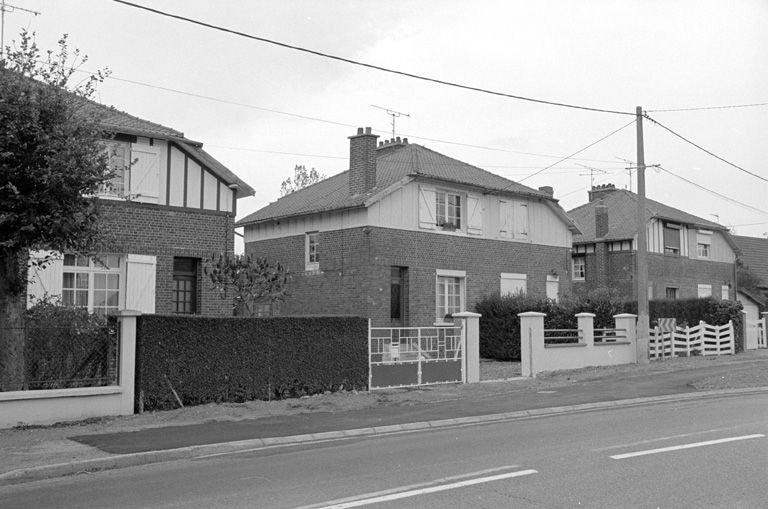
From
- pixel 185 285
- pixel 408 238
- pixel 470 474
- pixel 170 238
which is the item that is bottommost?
pixel 470 474

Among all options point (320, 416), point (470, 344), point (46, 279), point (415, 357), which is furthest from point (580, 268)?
point (320, 416)

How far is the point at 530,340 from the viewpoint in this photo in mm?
20750

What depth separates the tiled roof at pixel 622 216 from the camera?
126 ft

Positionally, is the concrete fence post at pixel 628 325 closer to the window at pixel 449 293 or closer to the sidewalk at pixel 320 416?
the sidewalk at pixel 320 416

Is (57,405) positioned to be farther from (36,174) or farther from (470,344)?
(470,344)

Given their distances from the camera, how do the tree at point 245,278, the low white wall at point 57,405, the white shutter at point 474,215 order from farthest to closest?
the white shutter at point 474,215, the tree at point 245,278, the low white wall at point 57,405

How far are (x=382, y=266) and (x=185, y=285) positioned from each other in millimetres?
7231

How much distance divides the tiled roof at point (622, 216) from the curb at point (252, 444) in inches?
921

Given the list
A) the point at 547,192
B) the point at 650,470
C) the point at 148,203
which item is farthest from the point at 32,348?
the point at 547,192

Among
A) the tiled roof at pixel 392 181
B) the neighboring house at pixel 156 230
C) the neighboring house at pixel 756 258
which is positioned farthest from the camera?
the neighboring house at pixel 756 258

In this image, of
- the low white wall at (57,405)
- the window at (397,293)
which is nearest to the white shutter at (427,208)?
the window at (397,293)

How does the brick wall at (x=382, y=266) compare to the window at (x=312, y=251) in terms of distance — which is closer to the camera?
the brick wall at (x=382, y=266)

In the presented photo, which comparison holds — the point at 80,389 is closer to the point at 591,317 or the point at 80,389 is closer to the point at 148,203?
the point at 148,203

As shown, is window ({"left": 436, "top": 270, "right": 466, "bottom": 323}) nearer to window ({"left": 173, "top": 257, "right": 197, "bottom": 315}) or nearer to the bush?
window ({"left": 173, "top": 257, "right": 197, "bottom": 315})
